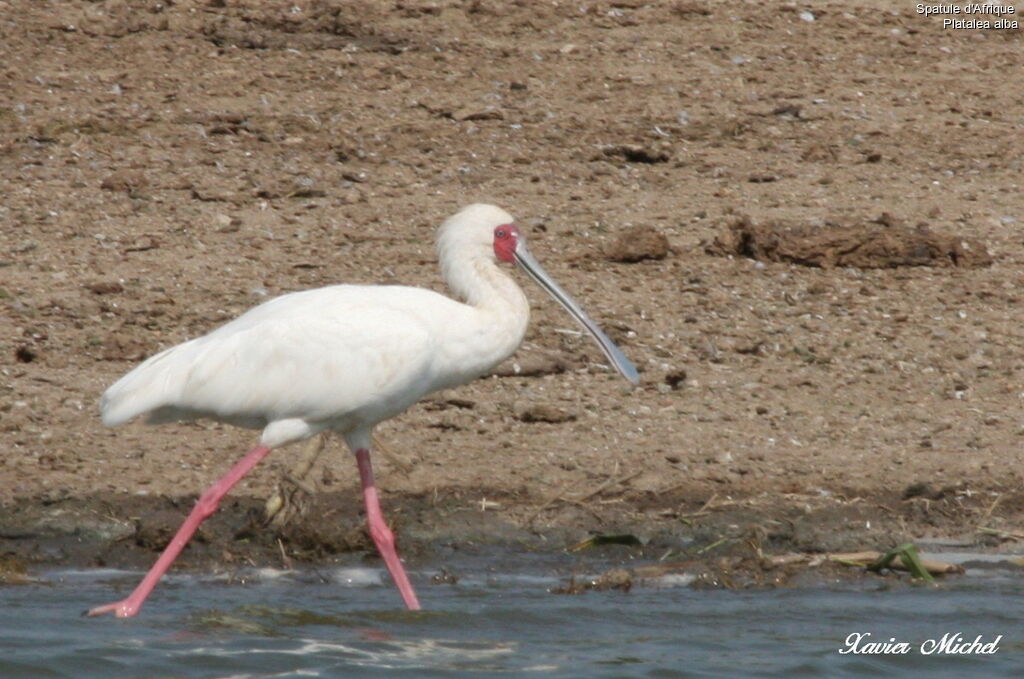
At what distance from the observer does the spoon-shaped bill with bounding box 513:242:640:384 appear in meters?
8.28

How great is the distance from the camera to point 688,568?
26.9 feet

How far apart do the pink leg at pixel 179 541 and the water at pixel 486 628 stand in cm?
7

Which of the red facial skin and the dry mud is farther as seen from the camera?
the dry mud

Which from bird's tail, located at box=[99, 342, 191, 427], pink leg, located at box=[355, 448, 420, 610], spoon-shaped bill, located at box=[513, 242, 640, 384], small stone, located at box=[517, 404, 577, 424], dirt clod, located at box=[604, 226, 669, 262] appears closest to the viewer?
bird's tail, located at box=[99, 342, 191, 427]

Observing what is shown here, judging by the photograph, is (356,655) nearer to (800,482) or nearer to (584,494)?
(584,494)

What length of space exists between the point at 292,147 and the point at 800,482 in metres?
4.82

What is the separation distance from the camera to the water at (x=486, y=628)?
23.7ft

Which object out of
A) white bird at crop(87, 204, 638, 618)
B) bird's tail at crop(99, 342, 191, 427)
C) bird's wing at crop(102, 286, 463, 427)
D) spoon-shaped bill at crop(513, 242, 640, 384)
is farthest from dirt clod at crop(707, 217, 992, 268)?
bird's tail at crop(99, 342, 191, 427)

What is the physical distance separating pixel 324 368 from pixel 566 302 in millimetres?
1415

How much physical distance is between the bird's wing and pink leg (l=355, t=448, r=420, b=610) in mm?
302

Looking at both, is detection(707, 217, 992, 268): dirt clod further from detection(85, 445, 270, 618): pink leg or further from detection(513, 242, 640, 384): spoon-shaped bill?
detection(85, 445, 270, 618): pink leg

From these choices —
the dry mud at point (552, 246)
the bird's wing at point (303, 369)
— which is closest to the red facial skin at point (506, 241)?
the bird's wing at point (303, 369)

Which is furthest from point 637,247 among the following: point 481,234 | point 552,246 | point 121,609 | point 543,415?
point 121,609

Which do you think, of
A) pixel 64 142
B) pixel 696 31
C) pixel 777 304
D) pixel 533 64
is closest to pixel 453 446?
pixel 777 304
